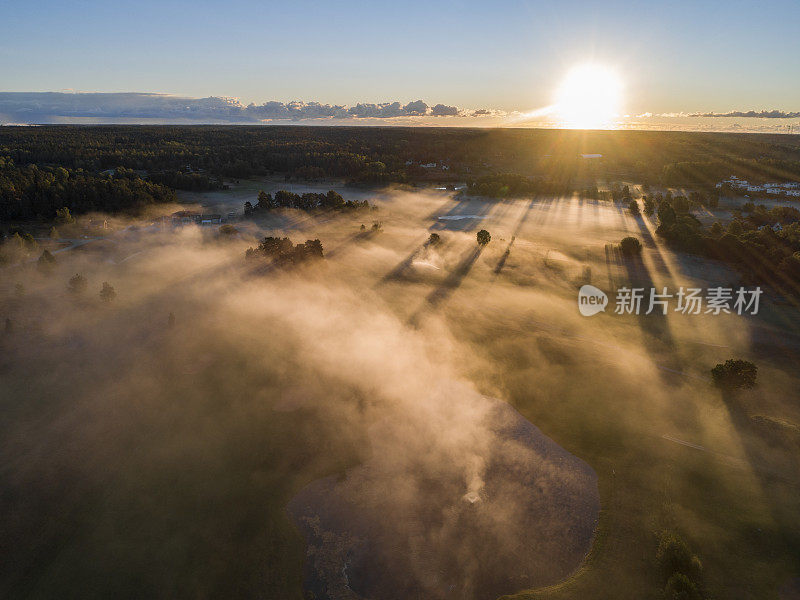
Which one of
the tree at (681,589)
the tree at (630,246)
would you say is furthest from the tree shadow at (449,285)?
the tree at (681,589)

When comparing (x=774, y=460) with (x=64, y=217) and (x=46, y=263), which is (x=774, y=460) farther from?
(x=64, y=217)

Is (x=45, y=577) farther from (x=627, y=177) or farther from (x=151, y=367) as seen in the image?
(x=627, y=177)

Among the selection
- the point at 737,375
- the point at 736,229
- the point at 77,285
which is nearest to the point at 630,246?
the point at 736,229

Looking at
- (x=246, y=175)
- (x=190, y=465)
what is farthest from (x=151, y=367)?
(x=246, y=175)

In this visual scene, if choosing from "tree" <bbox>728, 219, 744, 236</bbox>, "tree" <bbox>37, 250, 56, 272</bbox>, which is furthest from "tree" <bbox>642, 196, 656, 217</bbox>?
"tree" <bbox>37, 250, 56, 272</bbox>

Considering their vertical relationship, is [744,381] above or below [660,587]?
above

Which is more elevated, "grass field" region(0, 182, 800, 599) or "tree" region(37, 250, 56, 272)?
"tree" region(37, 250, 56, 272)

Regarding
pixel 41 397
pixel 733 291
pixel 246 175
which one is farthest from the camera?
pixel 246 175

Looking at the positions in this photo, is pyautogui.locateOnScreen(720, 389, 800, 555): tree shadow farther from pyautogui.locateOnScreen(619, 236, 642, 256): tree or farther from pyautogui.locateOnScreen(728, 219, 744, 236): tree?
pyautogui.locateOnScreen(728, 219, 744, 236): tree

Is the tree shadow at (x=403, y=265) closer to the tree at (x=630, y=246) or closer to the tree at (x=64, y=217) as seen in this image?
the tree at (x=630, y=246)
